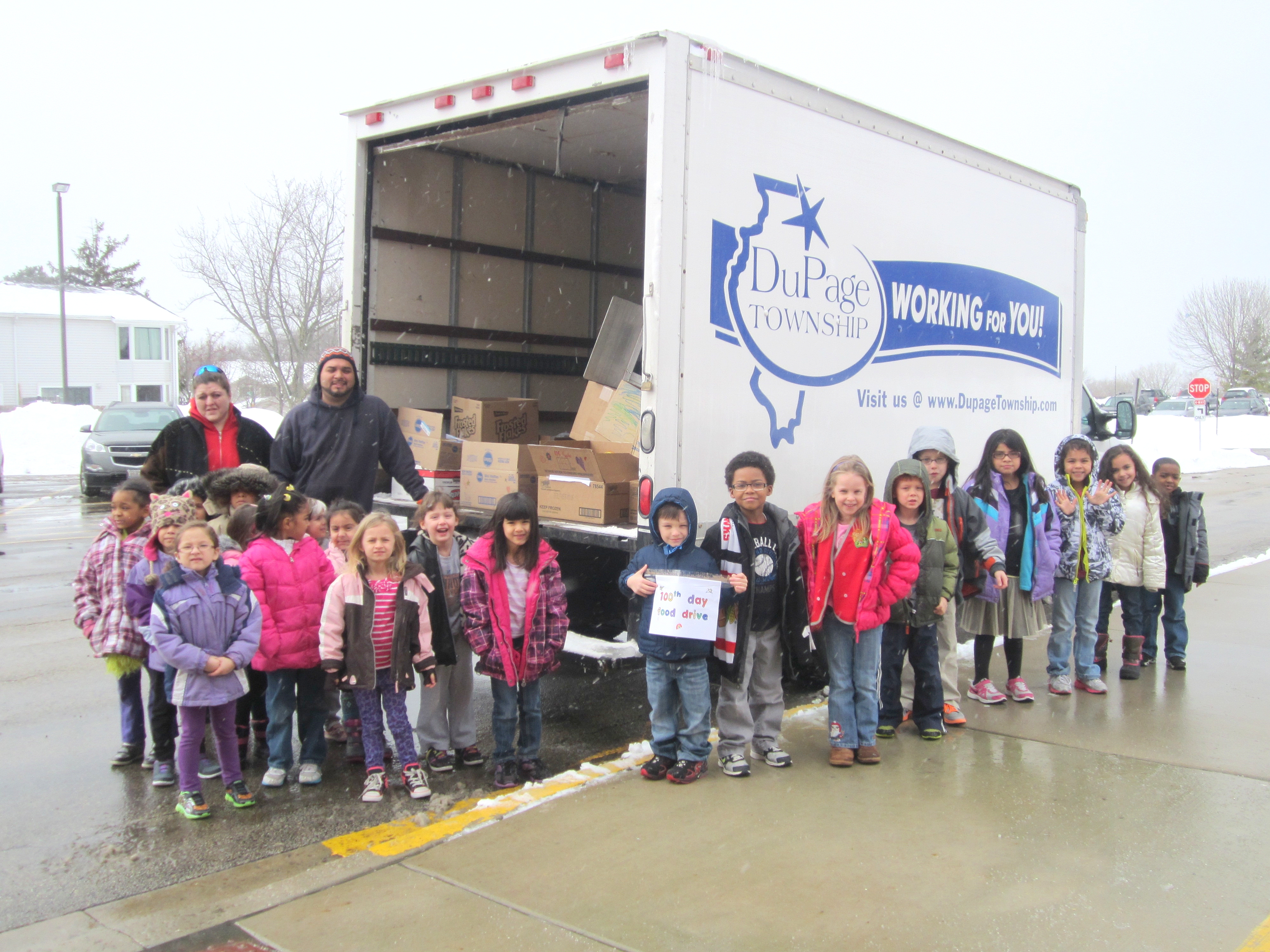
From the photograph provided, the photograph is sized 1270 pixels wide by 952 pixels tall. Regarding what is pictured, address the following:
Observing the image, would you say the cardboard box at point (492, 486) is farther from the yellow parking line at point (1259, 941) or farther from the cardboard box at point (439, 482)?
the yellow parking line at point (1259, 941)

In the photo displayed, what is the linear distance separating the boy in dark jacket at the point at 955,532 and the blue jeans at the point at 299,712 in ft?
9.31

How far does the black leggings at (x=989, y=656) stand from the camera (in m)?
5.63

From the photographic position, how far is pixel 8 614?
26.3ft

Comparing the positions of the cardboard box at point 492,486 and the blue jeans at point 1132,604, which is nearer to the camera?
the cardboard box at point 492,486

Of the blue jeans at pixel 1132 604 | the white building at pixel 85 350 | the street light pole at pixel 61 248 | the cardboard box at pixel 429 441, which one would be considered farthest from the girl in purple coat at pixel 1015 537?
the white building at pixel 85 350

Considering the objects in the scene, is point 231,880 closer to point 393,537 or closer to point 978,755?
point 393,537

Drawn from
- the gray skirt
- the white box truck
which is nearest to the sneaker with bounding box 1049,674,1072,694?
the gray skirt

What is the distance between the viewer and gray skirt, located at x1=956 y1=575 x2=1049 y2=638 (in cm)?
550

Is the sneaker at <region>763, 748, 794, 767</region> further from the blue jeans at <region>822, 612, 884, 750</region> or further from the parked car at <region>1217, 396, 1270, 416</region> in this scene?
the parked car at <region>1217, 396, 1270, 416</region>

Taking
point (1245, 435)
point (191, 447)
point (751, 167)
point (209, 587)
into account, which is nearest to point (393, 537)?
point (209, 587)

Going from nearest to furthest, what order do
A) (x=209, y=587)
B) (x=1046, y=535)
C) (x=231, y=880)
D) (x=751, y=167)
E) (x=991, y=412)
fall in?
1. (x=231, y=880)
2. (x=209, y=587)
3. (x=751, y=167)
4. (x=1046, y=535)
5. (x=991, y=412)

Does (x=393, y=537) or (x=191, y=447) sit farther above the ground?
(x=191, y=447)

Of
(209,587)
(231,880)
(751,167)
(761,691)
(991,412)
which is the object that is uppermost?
(751,167)

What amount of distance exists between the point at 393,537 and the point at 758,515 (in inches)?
62.6
